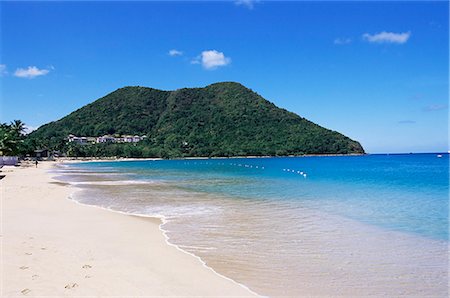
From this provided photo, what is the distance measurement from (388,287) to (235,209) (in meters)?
8.24

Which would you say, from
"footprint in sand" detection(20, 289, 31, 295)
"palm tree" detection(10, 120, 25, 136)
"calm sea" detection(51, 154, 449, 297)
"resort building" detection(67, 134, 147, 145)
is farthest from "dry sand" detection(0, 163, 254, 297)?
"resort building" detection(67, 134, 147, 145)

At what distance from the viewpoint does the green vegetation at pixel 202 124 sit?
135 meters

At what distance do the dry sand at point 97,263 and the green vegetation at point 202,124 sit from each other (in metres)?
115

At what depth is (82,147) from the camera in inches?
4405

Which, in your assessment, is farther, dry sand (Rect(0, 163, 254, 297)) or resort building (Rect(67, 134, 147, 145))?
resort building (Rect(67, 134, 147, 145))

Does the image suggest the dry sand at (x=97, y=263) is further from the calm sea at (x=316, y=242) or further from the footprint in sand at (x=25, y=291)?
the calm sea at (x=316, y=242)

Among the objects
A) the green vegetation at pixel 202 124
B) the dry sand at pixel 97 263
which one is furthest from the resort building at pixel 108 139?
the dry sand at pixel 97 263

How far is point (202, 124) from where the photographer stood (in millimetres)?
144125

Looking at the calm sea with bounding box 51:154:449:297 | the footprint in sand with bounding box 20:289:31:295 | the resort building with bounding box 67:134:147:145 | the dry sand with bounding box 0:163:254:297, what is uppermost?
the resort building with bounding box 67:134:147:145

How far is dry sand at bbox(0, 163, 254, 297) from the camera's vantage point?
208 inches

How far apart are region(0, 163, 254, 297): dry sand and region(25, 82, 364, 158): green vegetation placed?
115305 mm

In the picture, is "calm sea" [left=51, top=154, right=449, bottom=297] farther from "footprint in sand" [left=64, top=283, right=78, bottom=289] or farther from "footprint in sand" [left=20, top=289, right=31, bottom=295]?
"footprint in sand" [left=20, top=289, right=31, bottom=295]

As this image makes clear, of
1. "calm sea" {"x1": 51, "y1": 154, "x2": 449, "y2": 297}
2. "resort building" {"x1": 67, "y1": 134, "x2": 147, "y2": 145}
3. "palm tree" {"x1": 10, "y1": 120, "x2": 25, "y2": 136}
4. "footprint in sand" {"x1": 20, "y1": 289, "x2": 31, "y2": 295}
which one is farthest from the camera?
"resort building" {"x1": 67, "y1": 134, "x2": 147, "y2": 145}

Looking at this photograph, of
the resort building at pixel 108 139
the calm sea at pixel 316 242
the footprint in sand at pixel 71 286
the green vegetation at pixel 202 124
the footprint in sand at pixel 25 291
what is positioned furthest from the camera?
the green vegetation at pixel 202 124
